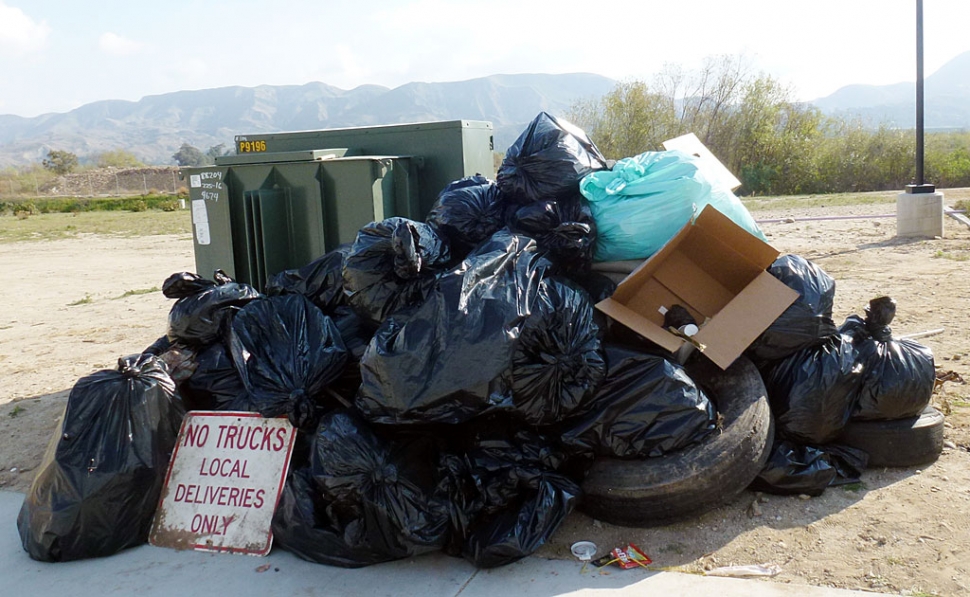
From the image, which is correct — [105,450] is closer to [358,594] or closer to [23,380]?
[358,594]

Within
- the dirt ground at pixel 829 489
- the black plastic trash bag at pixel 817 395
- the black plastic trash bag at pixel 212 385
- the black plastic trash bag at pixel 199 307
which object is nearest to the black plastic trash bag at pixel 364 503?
the dirt ground at pixel 829 489

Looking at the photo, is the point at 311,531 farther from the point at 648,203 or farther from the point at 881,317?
the point at 881,317

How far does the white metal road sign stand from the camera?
9.82 ft

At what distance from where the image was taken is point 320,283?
155 inches

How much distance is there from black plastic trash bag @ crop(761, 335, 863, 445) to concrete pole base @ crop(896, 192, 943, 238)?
771cm

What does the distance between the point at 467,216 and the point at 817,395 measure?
1742mm

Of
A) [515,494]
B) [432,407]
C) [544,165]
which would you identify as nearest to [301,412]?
[432,407]

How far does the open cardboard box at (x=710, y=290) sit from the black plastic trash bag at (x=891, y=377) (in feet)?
1.45

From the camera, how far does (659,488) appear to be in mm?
2754

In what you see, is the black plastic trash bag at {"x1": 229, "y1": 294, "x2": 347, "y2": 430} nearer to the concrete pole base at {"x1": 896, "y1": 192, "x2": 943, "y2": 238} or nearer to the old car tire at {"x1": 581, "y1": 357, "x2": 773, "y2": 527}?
the old car tire at {"x1": 581, "y1": 357, "x2": 773, "y2": 527}

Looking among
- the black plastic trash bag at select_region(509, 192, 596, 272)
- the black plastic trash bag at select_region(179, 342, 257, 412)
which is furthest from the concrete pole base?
the black plastic trash bag at select_region(179, 342, 257, 412)

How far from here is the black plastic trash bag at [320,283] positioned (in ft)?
12.7

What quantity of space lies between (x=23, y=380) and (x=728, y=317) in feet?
15.9

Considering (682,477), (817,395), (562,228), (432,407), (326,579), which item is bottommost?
(326,579)
